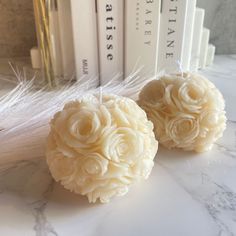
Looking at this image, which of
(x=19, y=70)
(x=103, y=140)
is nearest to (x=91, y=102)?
(x=103, y=140)

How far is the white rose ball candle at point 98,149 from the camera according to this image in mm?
348

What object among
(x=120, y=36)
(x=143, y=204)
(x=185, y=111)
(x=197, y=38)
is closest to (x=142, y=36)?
(x=120, y=36)

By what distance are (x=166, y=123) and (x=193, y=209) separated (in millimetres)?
119

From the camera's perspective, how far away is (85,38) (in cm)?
63

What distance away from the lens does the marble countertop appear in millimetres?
346

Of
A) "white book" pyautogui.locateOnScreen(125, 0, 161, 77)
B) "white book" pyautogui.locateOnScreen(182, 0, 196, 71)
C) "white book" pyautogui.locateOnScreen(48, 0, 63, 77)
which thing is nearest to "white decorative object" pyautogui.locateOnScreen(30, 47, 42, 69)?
"white book" pyautogui.locateOnScreen(48, 0, 63, 77)

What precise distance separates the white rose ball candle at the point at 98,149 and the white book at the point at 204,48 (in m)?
0.44

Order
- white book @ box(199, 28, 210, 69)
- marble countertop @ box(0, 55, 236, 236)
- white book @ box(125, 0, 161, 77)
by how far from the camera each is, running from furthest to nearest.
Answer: white book @ box(199, 28, 210, 69) < white book @ box(125, 0, 161, 77) < marble countertop @ box(0, 55, 236, 236)

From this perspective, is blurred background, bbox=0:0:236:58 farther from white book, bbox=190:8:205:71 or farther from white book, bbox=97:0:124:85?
white book, bbox=97:0:124:85

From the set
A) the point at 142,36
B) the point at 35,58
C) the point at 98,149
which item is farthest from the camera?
the point at 35,58

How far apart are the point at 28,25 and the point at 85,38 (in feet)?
0.79

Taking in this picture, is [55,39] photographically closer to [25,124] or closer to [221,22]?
[25,124]

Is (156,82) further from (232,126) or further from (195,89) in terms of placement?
(232,126)

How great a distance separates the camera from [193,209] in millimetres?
370
